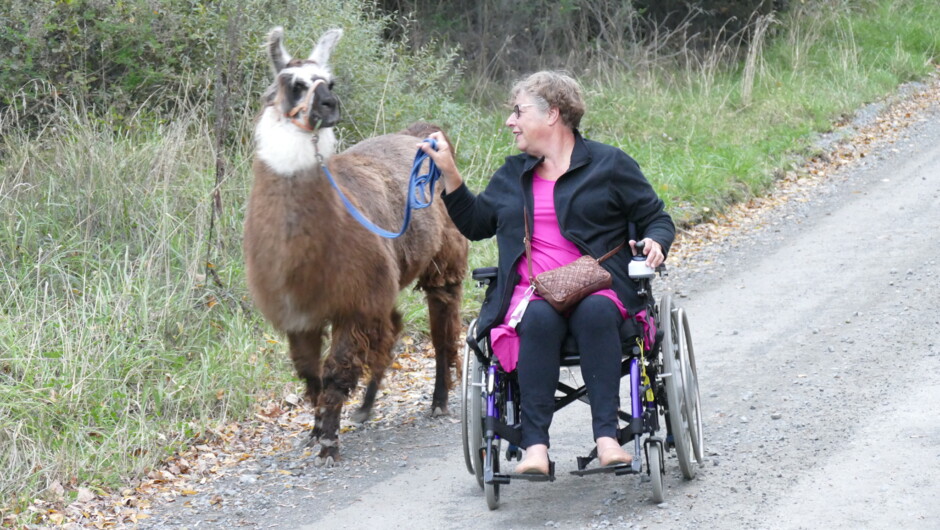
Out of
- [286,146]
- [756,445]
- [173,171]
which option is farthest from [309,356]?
[173,171]

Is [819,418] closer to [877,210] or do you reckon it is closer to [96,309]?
[96,309]

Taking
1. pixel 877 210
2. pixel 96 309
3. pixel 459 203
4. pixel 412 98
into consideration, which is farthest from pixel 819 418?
pixel 412 98

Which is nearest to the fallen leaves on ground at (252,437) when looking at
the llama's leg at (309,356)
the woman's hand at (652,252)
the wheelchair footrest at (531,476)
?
the llama's leg at (309,356)

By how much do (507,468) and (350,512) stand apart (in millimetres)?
771

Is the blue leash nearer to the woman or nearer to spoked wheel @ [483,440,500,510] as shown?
the woman

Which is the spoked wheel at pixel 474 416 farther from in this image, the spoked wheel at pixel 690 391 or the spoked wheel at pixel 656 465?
the spoked wheel at pixel 690 391

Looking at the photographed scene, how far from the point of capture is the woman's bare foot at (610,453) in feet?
13.8

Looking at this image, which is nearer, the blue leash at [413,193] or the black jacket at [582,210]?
the black jacket at [582,210]

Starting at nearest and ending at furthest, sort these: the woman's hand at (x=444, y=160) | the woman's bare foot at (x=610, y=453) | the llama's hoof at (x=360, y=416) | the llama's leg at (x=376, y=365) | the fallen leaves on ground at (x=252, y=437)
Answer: the woman's bare foot at (x=610, y=453) → the woman's hand at (x=444, y=160) → the fallen leaves on ground at (x=252, y=437) → the llama's leg at (x=376, y=365) → the llama's hoof at (x=360, y=416)

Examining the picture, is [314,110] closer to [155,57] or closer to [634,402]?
[634,402]

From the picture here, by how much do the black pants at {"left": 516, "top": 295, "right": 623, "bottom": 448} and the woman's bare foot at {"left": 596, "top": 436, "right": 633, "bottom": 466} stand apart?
0.03 m

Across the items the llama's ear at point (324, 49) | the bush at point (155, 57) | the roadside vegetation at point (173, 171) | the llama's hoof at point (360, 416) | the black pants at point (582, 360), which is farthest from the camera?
the bush at point (155, 57)

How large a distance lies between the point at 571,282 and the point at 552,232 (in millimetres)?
333

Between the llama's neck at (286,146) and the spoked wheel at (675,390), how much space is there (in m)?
1.72
